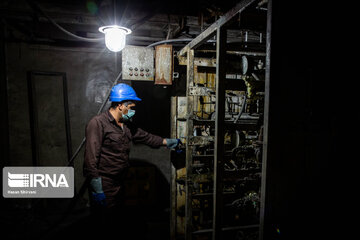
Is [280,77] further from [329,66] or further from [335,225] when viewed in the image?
[335,225]

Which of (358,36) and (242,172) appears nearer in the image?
(358,36)

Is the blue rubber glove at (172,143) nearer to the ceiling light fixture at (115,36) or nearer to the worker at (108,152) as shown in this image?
the worker at (108,152)

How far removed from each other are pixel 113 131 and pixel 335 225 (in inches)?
115

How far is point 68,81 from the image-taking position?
16.6ft

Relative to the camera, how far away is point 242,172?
2717 millimetres

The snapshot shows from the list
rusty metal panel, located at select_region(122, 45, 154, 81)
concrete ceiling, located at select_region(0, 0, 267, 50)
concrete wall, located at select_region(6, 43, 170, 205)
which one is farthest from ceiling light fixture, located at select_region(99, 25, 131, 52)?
concrete wall, located at select_region(6, 43, 170, 205)

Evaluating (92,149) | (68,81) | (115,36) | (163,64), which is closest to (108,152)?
(92,149)

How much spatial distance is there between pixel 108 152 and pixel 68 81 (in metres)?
2.44

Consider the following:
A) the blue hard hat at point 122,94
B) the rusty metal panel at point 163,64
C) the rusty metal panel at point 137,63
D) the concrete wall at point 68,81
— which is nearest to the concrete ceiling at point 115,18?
the concrete wall at point 68,81

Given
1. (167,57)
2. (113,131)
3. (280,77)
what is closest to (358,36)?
(280,77)

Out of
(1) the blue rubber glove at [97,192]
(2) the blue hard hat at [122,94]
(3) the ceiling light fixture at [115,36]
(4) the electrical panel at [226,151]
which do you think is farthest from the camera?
(2) the blue hard hat at [122,94]

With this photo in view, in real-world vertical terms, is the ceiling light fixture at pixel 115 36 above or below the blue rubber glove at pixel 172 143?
above

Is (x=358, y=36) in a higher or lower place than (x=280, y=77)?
higher

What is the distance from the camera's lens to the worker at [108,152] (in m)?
3.29
